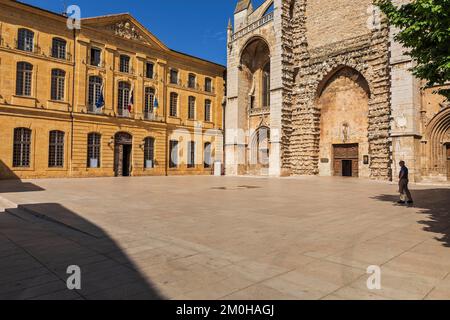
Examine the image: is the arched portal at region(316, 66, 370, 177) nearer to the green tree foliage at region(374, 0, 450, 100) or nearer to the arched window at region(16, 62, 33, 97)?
the green tree foliage at region(374, 0, 450, 100)

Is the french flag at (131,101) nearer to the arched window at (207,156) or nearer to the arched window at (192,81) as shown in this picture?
the arched window at (192,81)

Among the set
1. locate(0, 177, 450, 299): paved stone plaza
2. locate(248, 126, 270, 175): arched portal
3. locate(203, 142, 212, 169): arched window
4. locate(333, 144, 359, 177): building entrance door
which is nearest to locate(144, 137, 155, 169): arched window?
locate(203, 142, 212, 169): arched window

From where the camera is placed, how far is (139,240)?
563 centimetres

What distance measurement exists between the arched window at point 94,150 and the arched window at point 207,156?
12.4 m

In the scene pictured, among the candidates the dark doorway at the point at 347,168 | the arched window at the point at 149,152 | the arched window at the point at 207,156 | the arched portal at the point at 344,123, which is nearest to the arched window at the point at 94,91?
the arched window at the point at 149,152

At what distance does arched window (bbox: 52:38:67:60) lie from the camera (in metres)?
25.6

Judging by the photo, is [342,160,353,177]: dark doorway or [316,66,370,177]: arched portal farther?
[342,160,353,177]: dark doorway

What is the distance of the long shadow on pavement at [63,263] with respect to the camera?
11.1ft

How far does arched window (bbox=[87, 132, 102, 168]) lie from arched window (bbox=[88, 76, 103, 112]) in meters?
2.36
